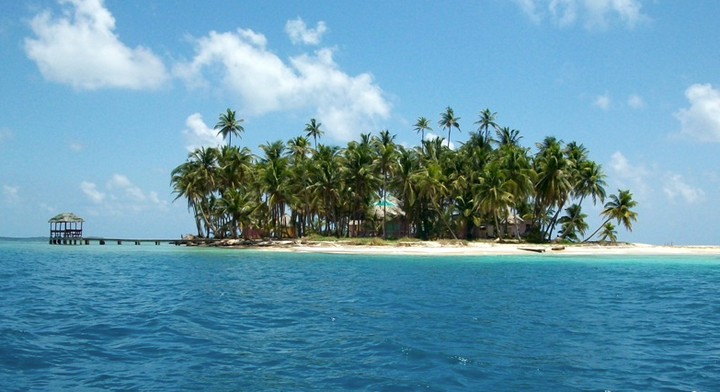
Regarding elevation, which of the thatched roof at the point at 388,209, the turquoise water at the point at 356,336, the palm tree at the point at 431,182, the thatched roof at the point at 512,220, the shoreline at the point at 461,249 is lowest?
the turquoise water at the point at 356,336

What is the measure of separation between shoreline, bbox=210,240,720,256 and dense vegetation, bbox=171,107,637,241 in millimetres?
4750

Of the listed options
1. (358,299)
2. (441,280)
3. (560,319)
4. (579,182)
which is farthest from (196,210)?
(560,319)

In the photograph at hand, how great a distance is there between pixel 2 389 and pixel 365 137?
5844cm

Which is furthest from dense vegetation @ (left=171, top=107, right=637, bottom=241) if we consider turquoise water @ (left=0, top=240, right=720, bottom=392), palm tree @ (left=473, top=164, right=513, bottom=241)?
turquoise water @ (left=0, top=240, right=720, bottom=392)

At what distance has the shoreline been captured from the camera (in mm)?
47656

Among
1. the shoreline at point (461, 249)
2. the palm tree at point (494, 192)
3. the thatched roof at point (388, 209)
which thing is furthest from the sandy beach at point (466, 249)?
the thatched roof at point (388, 209)

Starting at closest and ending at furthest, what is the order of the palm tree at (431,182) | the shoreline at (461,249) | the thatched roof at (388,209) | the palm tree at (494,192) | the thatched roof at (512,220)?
the shoreline at (461,249) → the palm tree at (494,192) → the palm tree at (431,182) → the thatched roof at (512,220) → the thatched roof at (388,209)

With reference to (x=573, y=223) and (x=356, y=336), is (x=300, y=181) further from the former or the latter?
(x=356, y=336)

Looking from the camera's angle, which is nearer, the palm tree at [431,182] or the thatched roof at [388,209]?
the palm tree at [431,182]

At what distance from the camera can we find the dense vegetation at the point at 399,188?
56.5 metres

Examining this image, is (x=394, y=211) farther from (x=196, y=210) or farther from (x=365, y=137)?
(x=196, y=210)

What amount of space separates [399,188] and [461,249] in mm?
11789

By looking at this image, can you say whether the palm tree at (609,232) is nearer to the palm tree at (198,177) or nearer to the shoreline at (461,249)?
the shoreline at (461,249)

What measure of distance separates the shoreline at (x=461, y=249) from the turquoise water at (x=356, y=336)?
910 inches
